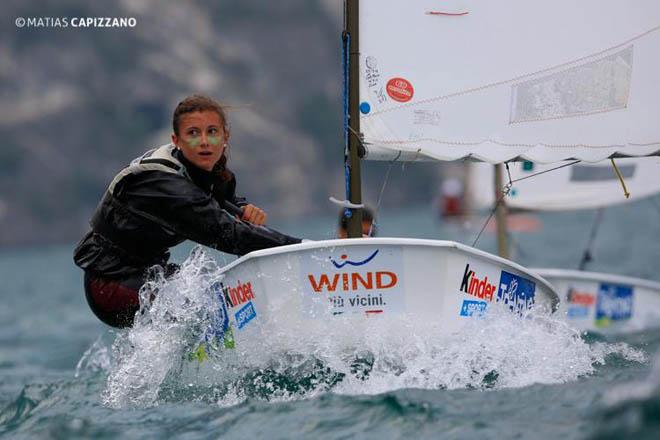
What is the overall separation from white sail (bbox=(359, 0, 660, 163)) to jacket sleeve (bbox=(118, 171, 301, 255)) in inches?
42.3

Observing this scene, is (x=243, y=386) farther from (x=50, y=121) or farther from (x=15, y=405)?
(x=50, y=121)

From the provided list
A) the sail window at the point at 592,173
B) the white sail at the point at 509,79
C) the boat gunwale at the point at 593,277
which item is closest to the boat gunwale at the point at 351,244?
the white sail at the point at 509,79

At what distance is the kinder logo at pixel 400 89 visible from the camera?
241 inches

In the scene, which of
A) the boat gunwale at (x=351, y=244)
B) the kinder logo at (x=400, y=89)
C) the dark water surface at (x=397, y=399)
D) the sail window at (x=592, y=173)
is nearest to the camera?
the dark water surface at (x=397, y=399)

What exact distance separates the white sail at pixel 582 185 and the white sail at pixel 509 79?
365 cm

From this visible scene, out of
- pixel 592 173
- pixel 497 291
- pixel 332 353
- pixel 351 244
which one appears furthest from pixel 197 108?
pixel 592 173

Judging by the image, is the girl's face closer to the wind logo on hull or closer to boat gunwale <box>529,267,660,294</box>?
the wind logo on hull

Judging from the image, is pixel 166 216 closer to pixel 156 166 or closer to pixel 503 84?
pixel 156 166

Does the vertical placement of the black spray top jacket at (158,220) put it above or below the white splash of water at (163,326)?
above

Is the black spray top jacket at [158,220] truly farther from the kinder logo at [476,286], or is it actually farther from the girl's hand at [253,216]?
the kinder logo at [476,286]

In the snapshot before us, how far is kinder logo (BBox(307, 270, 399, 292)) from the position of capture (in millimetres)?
5223

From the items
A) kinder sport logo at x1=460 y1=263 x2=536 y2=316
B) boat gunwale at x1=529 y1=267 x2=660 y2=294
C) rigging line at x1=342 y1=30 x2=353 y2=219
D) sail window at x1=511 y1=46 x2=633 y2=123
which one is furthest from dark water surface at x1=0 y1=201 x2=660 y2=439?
boat gunwale at x1=529 y1=267 x2=660 y2=294

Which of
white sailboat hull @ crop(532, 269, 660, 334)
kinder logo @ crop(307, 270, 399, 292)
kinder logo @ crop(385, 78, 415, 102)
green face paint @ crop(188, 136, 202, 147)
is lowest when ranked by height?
white sailboat hull @ crop(532, 269, 660, 334)

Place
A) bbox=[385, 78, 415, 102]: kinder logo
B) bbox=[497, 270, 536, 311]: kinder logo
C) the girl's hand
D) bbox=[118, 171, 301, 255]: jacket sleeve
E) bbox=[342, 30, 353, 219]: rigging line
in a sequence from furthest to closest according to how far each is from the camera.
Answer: bbox=[385, 78, 415, 102]: kinder logo, bbox=[342, 30, 353, 219]: rigging line, the girl's hand, bbox=[497, 270, 536, 311]: kinder logo, bbox=[118, 171, 301, 255]: jacket sleeve
